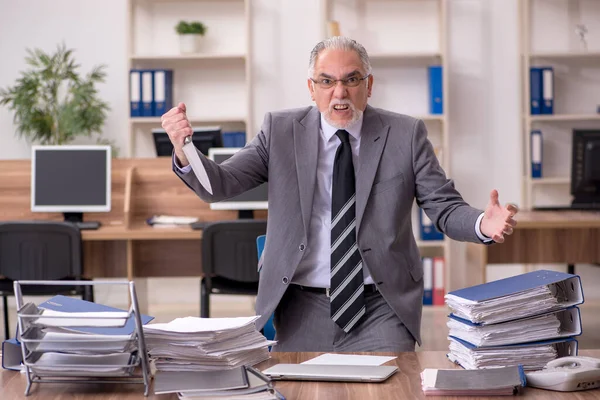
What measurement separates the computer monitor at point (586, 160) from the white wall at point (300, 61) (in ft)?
5.07

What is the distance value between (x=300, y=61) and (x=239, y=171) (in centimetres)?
388

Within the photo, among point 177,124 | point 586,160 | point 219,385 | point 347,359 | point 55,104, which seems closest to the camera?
point 219,385

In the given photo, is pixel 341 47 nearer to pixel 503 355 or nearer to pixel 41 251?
pixel 503 355

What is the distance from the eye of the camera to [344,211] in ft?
7.39

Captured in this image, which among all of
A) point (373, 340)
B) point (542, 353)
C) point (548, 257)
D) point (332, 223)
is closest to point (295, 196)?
point (332, 223)

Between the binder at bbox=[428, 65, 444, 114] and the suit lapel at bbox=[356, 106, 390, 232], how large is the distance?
11.6 feet

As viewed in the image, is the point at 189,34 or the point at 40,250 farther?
the point at 189,34

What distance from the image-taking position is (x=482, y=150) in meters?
6.14

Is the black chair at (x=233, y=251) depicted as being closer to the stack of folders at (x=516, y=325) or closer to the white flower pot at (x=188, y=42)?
the white flower pot at (x=188, y=42)

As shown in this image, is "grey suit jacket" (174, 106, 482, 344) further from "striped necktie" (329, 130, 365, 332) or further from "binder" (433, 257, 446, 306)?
"binder" (433, 257, 446, 306)

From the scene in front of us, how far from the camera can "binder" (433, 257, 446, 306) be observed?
5738mm

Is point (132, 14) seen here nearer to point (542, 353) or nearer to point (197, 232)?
point (197, 232)

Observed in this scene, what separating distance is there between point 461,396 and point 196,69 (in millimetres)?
4918

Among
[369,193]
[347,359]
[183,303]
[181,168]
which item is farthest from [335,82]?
[183,303]
